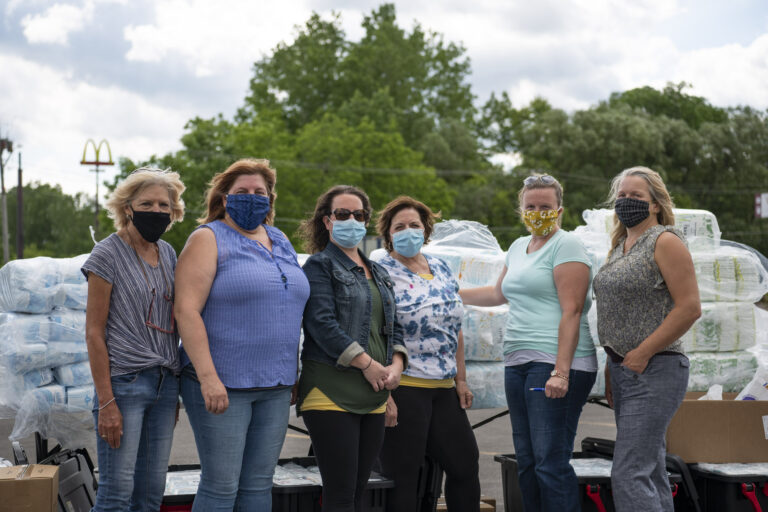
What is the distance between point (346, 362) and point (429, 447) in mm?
822

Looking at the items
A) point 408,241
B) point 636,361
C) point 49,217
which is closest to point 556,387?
point 636,361

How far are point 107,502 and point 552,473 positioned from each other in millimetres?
1980

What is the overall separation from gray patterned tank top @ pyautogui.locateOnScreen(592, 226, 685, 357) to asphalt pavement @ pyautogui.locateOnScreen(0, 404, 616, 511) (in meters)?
2.58

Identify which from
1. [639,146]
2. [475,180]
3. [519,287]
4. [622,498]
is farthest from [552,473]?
[475,180]

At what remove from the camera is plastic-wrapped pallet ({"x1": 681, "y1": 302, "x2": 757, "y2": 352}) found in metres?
Result: 5.66

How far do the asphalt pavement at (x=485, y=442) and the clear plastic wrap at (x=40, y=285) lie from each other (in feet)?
7.84

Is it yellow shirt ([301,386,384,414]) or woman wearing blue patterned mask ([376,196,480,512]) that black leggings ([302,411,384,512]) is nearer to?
yellow shirt ([301,386,384,414])

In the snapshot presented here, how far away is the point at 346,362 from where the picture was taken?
351 centimetres

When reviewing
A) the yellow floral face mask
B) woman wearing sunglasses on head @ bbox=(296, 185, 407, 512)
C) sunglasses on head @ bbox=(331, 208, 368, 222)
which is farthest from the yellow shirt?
the yellow floral face mask

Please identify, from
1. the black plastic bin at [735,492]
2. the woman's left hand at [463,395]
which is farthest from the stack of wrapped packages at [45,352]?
the black plastic bin at [735,492]

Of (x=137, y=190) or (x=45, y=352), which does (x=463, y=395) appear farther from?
(x=45, y=352)

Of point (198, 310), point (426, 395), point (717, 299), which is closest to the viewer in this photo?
point (198, 310)

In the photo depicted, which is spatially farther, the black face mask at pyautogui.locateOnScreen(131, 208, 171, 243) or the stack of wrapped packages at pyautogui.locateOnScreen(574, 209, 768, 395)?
the stack of wrapped packages at pyautogui.locateOnScreen(574, 209, 768, 395)

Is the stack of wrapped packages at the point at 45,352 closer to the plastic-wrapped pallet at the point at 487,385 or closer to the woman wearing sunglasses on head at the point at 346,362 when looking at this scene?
the woman wearing sunglasses on head at the point at 346,362
